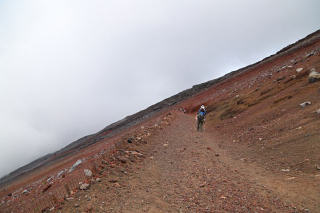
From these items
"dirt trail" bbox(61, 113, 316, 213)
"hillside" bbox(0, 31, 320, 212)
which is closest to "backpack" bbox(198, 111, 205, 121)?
"hillside" bbox(0, 31, 320, 212)

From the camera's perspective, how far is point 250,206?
189 inches

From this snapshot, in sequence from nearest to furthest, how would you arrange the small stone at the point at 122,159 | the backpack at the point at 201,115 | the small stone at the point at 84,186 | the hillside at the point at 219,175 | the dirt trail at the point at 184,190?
the dirt trail at the point at 184,190 < the hillside at the point at 219,175 < the small stone at the point at 84,186 < the small stone at the point at 122,159 < the backpack at the point at 201,115

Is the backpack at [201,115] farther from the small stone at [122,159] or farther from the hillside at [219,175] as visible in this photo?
the small stone at [122,159]

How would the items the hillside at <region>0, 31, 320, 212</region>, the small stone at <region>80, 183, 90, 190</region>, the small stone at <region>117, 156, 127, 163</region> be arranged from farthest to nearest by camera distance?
the small stone at <region>117, 156, 127, 163</region>
the small stone at <region>80, 183, 90, 190</region>
the hillside at <region>0, 31, 320, 212</region>

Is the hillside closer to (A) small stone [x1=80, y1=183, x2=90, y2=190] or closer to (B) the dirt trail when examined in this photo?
(B) the dirt trail

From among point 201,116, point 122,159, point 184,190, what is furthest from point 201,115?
point 184,190

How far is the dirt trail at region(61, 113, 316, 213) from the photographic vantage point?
5047 mm

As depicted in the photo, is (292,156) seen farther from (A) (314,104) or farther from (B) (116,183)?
(B) (116,183)

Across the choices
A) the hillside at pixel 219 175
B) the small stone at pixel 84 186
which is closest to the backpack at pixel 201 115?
the hillside at pixel 219 175

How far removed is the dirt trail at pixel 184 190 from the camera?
505 centimetres

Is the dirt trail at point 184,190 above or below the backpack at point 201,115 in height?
below

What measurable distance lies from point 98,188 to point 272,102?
1428cm

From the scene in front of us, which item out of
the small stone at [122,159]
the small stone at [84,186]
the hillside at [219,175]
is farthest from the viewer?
the small stone at [122,159]

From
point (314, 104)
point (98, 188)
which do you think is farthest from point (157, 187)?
point (314, 104)
